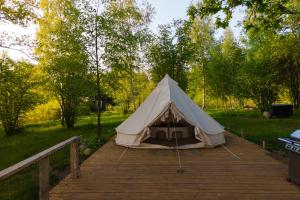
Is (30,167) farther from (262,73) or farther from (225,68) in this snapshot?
(225,68)

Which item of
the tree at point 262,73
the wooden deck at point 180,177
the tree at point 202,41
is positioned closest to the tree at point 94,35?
the wooden deck at point 180,177

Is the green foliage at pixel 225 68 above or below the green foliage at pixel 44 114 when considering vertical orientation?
above

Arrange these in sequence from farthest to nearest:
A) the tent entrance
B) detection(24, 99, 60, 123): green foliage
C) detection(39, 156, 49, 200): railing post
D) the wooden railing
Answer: detection(24, 99, 60, 123): green foliage
the tent entrance
detection(39, 156, 49, 200): railing post
the wooden railing

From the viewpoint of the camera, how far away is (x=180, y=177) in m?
6.53

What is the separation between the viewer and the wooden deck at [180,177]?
5422 millimetres

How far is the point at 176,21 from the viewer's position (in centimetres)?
2645

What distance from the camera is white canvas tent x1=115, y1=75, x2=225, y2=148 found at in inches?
384

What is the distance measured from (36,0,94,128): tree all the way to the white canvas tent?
14.0 ft

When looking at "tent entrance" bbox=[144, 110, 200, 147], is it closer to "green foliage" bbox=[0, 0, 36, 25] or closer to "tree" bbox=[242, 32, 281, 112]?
"green foliage" bbox=[0, 0, 36, 25]

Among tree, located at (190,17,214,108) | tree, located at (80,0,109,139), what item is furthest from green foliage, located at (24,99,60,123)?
tree, located at (190,17,214,108)

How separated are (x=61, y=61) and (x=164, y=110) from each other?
853cm

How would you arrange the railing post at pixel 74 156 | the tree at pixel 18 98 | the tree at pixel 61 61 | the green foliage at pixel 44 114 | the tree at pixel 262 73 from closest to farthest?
the railing post at pixel 74 156
the tree at pixel 61 61
the tree at pixel 18 98
the tree at pixel 262 73
the green foliage at pixel 44 114

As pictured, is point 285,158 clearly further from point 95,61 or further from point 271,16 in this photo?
point 95,61

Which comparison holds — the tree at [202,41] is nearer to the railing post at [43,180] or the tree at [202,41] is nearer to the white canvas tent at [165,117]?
the white canvas tent at [165,117]
